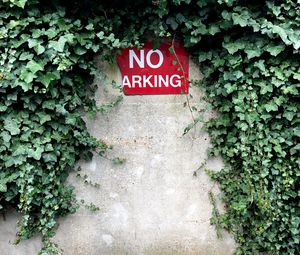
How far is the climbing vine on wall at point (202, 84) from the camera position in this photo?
3104 mm

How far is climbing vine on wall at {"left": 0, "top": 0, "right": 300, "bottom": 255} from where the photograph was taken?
122 inches

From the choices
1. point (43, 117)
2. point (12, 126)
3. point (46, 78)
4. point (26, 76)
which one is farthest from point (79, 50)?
point (12, 126)

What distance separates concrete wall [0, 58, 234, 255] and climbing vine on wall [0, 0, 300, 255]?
159 mm

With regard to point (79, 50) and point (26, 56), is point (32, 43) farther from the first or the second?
point (79, 50)

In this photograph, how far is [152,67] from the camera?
3473 millimetres

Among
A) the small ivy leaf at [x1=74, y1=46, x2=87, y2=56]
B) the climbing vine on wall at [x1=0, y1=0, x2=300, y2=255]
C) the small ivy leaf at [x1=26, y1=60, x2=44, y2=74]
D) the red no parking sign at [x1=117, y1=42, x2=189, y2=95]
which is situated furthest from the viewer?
the red no parking sign at [x1=117, y1=42, x2=189, y2=95]

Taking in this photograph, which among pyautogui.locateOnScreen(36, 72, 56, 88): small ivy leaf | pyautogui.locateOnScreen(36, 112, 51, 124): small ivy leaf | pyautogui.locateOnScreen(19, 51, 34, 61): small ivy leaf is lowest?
pyautogui.locateOnScreen(36, 112, 51, 124): small ivy leaf

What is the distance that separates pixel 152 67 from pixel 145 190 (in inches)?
42.8

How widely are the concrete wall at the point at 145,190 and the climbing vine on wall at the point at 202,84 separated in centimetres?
16

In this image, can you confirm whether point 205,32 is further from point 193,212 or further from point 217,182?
point 193,212

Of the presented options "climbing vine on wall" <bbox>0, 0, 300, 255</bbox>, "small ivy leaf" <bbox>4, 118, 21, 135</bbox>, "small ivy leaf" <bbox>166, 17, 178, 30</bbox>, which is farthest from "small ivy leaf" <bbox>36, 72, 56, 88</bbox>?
"small ivy leaf" <bbox>166, 17, 178, 30</bbox>

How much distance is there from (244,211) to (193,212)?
459 mm

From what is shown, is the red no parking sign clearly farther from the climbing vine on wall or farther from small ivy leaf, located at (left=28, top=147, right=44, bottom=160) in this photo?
small ivy leaf, located at (left=28, top=147, right=44, bottom=160)

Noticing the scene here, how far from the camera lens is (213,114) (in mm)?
3537
